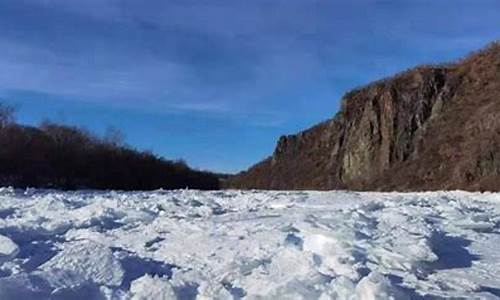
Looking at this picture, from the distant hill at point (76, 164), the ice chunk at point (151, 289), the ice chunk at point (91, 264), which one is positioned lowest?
the ice chunk at point (151, 289)

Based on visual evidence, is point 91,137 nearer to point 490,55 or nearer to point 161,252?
point 490,55

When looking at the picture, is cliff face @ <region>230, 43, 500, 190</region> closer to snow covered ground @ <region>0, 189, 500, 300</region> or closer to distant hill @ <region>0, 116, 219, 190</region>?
distant hill @ <region>0, 116, 219, 190</region>

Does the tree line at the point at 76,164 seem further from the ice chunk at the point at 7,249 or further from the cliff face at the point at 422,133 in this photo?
the ice chunk at the point at 7,249

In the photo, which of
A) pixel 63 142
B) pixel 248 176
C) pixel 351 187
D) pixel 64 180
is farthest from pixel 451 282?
pixel 248 176

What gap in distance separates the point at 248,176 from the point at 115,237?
59.4 metres

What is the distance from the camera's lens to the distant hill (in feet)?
126

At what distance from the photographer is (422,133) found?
137ft

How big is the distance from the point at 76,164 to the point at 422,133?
1948 centimetres

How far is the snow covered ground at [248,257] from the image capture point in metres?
6.37

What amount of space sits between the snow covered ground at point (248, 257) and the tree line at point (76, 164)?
26507mm

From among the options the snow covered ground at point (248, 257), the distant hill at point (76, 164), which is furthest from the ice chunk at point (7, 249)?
the distant hill at point (76, 164)

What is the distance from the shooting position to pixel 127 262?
7.29 m

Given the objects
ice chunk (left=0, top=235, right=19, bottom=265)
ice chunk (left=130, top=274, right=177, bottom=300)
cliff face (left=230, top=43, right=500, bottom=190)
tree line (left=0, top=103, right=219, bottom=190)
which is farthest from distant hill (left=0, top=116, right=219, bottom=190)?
ice chunk (left=130, top=274, right=177, bottom=300)

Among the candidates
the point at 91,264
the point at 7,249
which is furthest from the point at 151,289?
the point at 7,249
